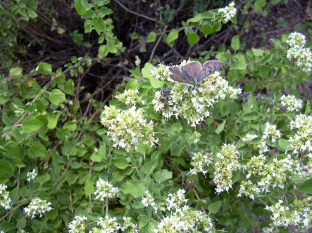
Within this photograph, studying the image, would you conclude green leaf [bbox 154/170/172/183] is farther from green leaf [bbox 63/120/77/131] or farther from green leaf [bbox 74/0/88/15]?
green leaf [bbox 74/0/88/15]

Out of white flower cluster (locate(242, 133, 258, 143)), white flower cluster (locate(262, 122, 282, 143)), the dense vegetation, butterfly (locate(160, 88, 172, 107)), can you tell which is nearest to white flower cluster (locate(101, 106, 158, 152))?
the dense vegetation

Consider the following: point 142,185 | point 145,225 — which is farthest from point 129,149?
point 145,225

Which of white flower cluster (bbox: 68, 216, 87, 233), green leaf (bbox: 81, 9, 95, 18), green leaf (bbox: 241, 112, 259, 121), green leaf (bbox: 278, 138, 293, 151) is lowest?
white flower cluster (bbox: 68, 216, 87, 233)

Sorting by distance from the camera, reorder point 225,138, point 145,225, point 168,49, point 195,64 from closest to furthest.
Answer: point 195,64, point 145,225, point 225,138, point 168,49

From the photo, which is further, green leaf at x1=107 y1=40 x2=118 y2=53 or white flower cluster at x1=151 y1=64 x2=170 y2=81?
green leaf at x1=107 y1=40 x2=118 y2=53

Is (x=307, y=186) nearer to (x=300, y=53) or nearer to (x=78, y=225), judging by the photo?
(x=300, y=53)

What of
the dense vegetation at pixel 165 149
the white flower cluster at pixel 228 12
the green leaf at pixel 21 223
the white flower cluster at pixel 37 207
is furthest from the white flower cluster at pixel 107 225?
the white flower cluster at pixel 228 12

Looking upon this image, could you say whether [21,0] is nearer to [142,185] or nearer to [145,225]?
[142,185]
